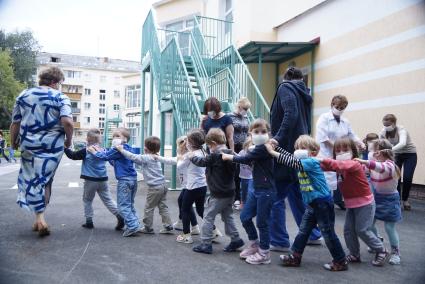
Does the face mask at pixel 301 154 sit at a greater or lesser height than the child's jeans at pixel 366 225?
greater

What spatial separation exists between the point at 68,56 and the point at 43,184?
75.7m

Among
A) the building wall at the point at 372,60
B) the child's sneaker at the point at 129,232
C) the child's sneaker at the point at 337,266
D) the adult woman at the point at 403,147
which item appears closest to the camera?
the child's sneaker at the point at 337,266

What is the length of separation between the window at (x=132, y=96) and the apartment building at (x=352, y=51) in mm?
27959

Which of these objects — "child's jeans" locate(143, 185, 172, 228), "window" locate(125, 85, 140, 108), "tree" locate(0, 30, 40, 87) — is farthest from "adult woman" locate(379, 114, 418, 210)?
"tree" locate(0, 30, 40, 87)

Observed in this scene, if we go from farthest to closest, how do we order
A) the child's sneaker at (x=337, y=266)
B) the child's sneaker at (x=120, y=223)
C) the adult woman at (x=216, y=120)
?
the adult woman at (x=216, y=120) < the child's sneaker at (x=120, y=223) < the child's sneaker at (x=337, y=266)

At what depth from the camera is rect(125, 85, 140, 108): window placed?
41.8 meters

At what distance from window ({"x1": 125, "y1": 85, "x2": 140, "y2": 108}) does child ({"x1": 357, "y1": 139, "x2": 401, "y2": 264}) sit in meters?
39.0

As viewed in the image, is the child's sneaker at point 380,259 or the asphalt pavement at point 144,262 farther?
the child's sneaker at point 380,259

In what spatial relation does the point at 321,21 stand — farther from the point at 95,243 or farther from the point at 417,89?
the point at 95,243

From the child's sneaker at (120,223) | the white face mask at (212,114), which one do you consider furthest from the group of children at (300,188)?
the white face mask at (212,114)

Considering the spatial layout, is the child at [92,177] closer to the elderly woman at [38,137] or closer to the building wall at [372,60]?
the elderly woman at [38,137]

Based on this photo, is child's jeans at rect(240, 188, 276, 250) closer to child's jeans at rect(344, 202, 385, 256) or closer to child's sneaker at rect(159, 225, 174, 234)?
child's jeans at rect(344, 202, 385, 256)

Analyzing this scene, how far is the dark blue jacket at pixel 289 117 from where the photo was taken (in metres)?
4.12

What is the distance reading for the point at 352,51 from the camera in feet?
32.4
